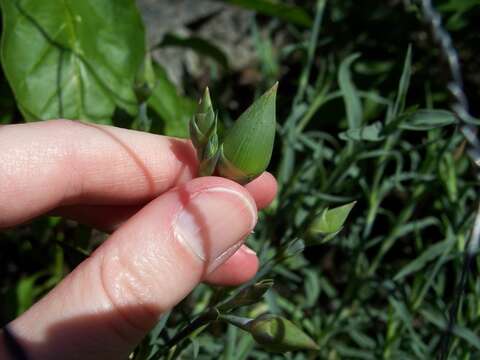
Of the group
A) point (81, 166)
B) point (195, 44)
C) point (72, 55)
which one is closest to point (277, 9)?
point (195, 44)

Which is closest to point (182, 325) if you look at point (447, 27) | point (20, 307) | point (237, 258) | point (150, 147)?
point (237, 258)

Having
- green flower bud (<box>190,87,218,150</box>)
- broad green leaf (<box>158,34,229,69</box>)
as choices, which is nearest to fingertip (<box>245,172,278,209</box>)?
green flower bud (<box>190,87,218,150</box>)

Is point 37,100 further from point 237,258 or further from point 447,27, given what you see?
point 447,27

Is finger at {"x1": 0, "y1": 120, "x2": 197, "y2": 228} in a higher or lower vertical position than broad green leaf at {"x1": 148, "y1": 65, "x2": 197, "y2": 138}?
higher

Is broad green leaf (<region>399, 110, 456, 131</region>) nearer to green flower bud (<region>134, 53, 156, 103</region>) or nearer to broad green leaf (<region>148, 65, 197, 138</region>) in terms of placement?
green flower bud (<region>134, 53, 156, 103</region>)

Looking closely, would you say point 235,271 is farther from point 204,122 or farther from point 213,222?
point 204,122

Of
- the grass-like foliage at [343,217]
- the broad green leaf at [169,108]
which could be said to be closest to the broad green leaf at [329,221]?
the grass-like foliage at [343,217]
